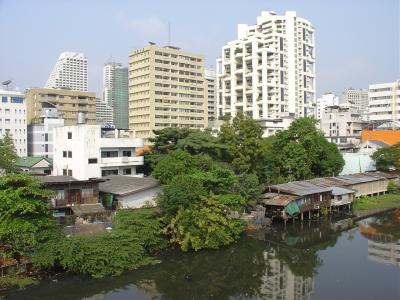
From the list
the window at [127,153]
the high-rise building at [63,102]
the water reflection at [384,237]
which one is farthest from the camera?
the high-rise building at [63,102]

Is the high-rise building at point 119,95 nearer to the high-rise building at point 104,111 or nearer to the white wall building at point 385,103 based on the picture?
the high-rise building at point 104,111

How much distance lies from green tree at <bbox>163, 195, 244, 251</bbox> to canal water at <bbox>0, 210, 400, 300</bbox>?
70cm

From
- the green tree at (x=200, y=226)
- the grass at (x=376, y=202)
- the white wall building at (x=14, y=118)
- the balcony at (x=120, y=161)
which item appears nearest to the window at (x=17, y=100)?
the white wall building at (x=14, y=118)

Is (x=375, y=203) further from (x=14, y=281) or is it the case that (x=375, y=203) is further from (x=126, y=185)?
(x=14, y=281)

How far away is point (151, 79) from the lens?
245ft

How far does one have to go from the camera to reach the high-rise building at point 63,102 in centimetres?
8300

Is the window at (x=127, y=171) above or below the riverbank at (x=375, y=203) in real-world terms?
above

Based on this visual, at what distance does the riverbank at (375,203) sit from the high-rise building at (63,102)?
56.1 meters

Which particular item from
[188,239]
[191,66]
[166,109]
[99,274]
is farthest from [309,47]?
[99,274]

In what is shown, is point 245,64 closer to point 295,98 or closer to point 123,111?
point 295,98

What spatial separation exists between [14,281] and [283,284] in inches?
543

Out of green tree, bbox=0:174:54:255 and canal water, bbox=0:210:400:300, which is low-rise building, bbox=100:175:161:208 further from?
green tree, bbox=0:174:54:255

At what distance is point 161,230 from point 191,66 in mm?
59132

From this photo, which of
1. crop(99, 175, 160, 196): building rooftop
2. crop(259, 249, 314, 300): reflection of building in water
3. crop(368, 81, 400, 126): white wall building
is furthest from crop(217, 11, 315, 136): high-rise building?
crop(259, 249, 314, 300): reflection of building in water
